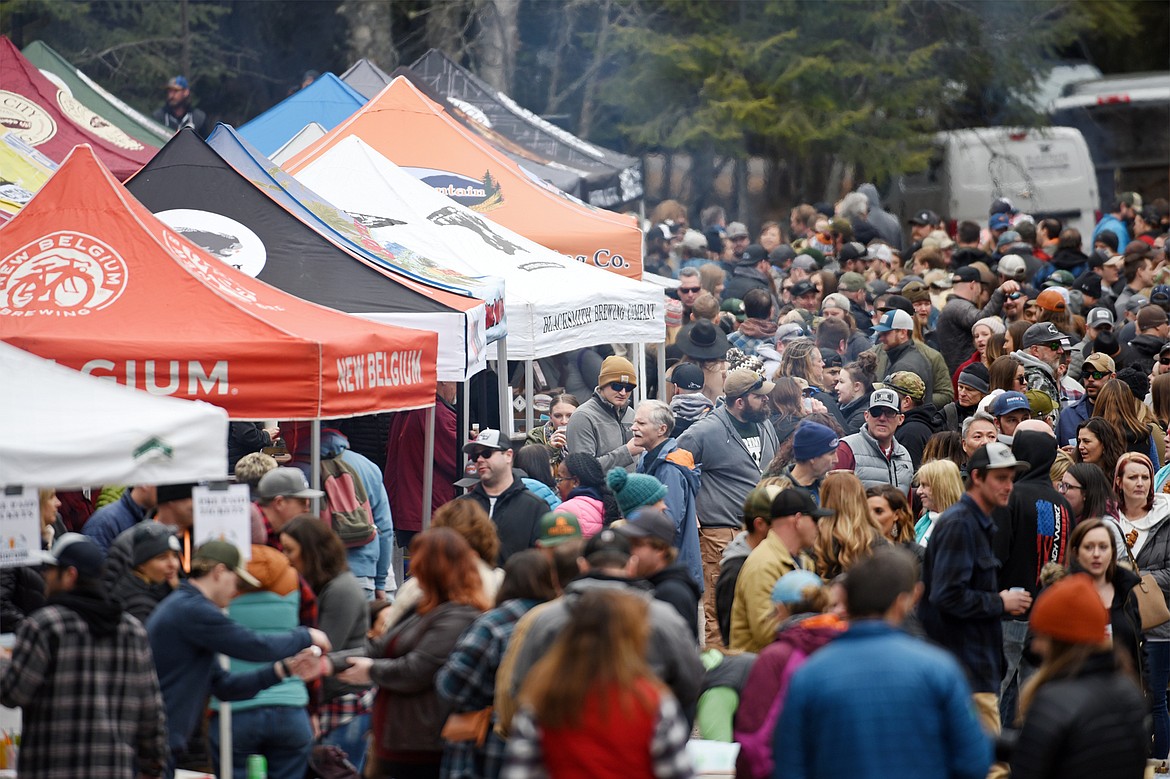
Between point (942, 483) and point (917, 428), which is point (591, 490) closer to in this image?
point (942, 483)

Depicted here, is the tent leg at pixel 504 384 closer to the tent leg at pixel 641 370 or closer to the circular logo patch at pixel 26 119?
the tent leg at pixel 641 370

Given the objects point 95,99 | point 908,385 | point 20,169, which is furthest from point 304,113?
point 908,385

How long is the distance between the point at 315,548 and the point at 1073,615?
3039 millimetres

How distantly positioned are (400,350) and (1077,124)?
1948 cm

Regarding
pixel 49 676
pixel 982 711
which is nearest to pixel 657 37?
pixel 982 711

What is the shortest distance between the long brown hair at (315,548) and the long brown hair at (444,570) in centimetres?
79

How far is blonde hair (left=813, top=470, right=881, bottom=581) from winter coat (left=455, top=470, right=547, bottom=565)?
1447mm

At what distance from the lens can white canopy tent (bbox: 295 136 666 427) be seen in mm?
10992

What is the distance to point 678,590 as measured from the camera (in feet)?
19.0

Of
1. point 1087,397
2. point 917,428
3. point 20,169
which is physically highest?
point 20,169

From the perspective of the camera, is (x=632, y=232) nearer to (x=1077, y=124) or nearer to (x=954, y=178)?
(x=954, y=178)

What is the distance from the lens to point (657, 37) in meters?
23.4

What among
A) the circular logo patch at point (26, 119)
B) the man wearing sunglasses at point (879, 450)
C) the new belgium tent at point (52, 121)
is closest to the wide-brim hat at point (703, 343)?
the man wearing sunglasses at point (879, 450)

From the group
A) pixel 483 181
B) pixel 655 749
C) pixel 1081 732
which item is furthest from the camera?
pixel 483 181
